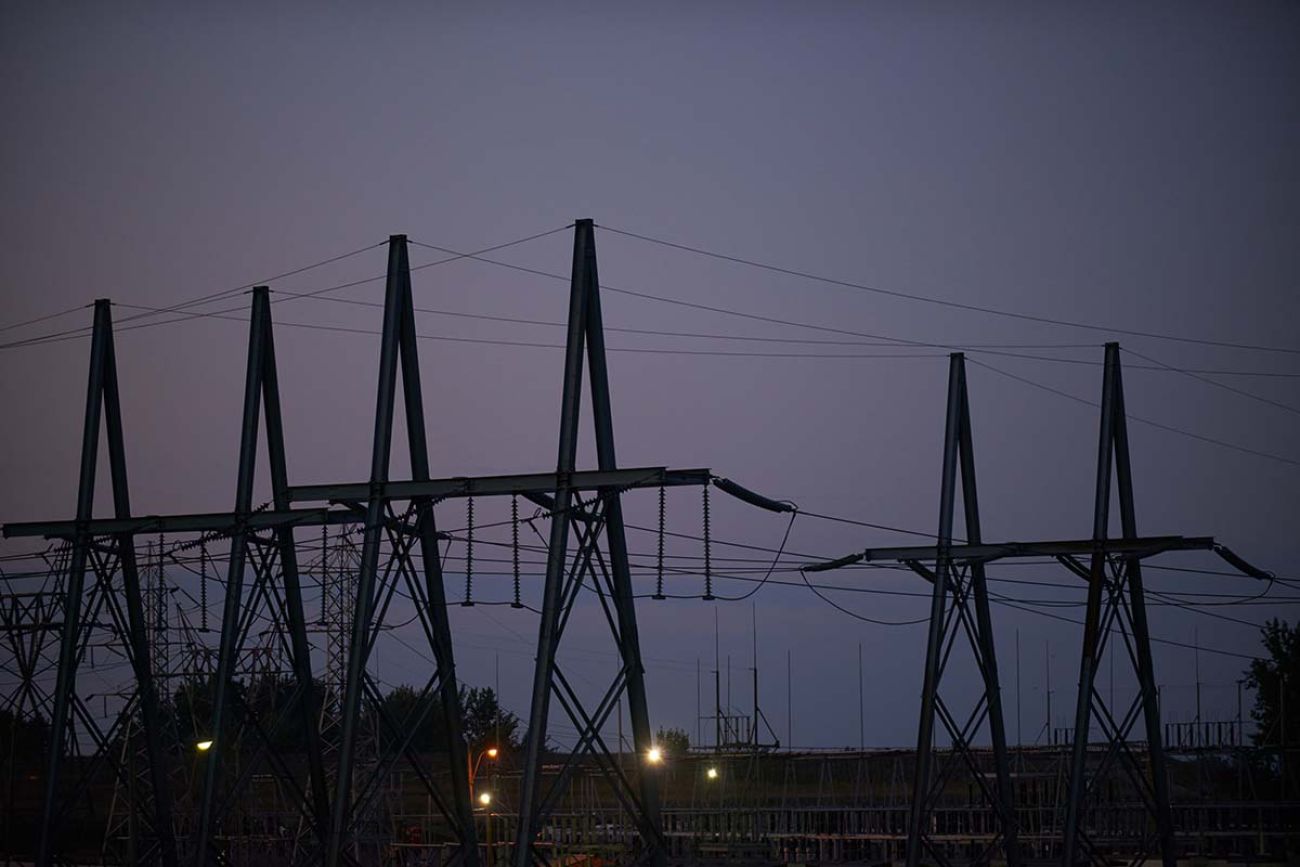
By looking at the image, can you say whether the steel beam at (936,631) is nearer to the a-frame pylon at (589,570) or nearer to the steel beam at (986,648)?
the steel beam at (986,648)

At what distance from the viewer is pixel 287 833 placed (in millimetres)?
47875

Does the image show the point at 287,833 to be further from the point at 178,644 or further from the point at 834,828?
the point at 834,828

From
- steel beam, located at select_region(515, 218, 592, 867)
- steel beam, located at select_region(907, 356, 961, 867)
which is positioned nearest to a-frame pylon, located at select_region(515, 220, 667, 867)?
steel beam, located at select_region(515, 218, 592, 867)

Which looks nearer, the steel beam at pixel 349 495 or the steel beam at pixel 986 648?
the steel beam at pixel 349 495

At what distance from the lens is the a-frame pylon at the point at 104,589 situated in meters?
27.8

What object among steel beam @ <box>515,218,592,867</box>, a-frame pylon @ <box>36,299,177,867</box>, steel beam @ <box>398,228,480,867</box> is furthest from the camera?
a-frame pylon @ <box>36,299,177,867</box>

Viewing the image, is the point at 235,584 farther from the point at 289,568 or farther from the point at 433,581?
the point at 433,581

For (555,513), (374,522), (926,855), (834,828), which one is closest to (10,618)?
(374,522)

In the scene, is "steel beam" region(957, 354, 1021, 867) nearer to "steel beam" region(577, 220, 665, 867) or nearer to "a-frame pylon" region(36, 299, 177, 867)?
"steel beam" region(577, 220, 665, 867)

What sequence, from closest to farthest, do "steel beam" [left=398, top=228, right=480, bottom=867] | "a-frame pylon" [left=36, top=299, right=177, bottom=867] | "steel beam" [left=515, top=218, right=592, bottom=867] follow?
"steel beam" [left=515, top=218, right=592, bottom=867], "steel beam" [left=398, top=228, right=480, bottom=867], "a-frame pylon" [left=36, top=299, right=177, bottom=867]

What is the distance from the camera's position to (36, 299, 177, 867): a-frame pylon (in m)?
27.8

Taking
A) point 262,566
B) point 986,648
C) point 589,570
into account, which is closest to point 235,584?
point 262,566

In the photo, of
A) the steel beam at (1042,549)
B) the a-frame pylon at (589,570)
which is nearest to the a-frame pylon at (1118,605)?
the steel beam at (1042,549)

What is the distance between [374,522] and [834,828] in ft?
128
